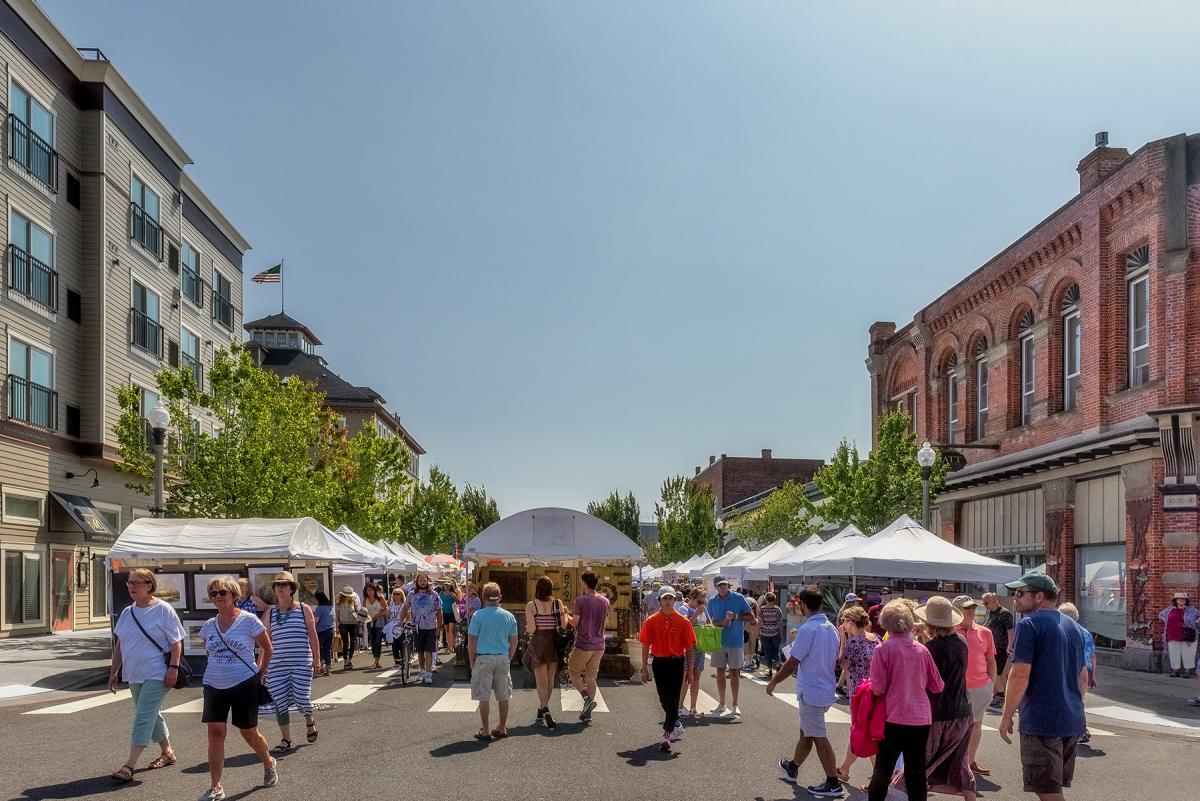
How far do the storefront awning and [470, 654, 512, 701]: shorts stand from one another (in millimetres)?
22458

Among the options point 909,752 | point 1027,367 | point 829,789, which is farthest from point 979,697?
point 1027,367

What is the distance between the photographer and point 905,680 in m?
8.26

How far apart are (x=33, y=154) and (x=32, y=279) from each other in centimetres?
315

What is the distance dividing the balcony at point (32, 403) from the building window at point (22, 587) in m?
3.29

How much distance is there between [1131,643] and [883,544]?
737 centimetres

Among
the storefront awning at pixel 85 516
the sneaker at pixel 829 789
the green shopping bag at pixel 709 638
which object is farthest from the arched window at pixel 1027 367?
the storefront awning at pixel 85 516

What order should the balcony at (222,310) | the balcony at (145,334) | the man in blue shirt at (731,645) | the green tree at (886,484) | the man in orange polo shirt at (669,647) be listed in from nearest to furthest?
the man in orange polo shirt at (669,647)
the man in blue shirt at (731,645)
the green tree at (886,484)
the balcony at (145,334)
the balcony at (222,310)

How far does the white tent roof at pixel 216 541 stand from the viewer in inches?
808

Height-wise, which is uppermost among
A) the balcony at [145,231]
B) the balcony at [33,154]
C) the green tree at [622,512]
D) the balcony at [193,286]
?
the balcony at [33,154]

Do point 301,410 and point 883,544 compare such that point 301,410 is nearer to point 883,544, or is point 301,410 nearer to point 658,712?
point 883,544

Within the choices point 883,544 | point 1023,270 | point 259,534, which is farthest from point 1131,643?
point 259,534

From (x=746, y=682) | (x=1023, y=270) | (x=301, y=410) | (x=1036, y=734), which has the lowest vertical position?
(x=746, y=682)

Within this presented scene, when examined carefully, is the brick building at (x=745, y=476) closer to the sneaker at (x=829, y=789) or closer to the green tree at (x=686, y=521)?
the green tree at (x=686, y=521)

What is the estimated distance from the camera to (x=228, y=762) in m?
11.1
